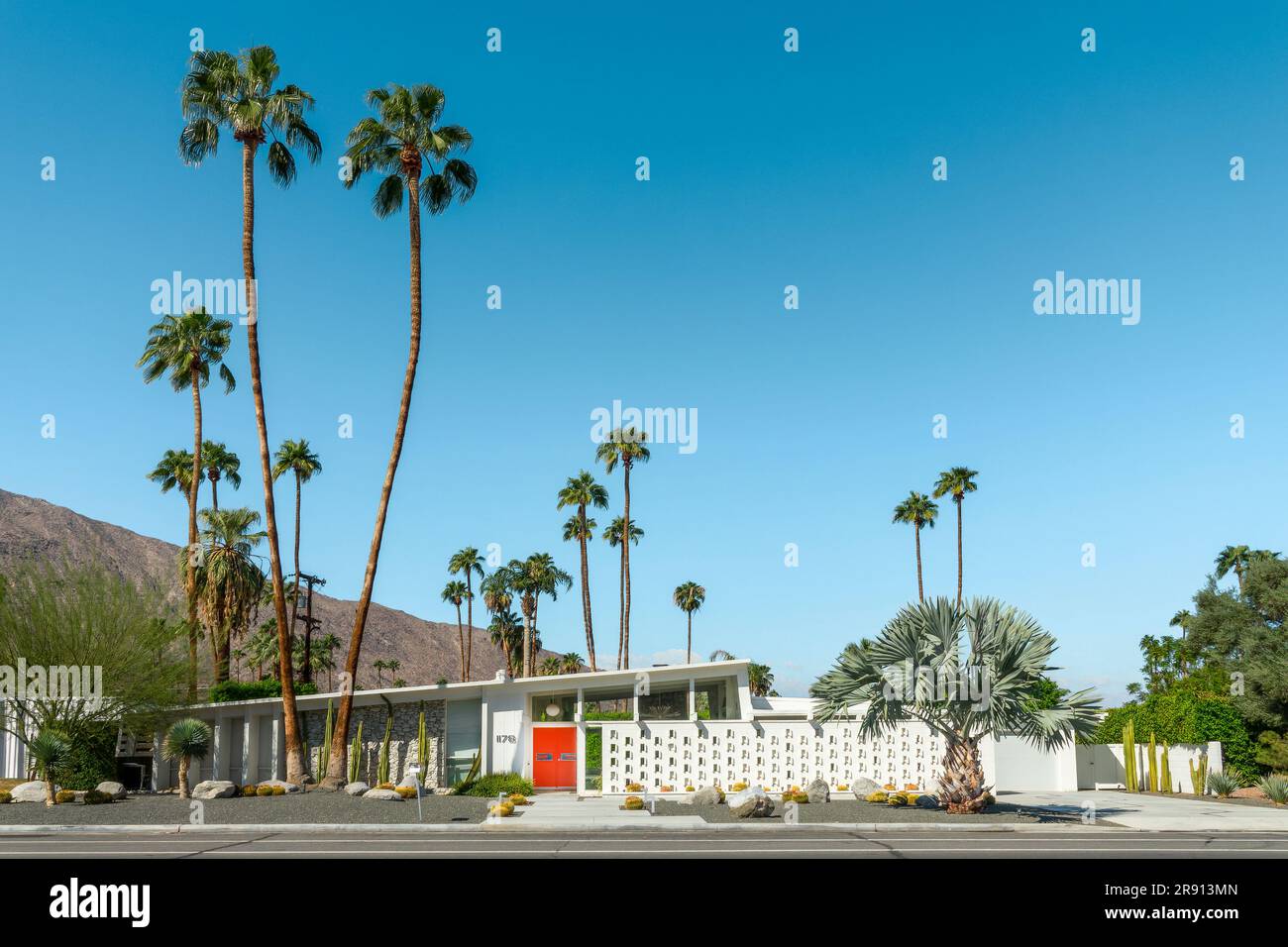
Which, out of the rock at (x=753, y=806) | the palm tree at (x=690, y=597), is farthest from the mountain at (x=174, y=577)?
the rock at (x=753, y=806)

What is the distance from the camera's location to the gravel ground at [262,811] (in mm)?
24484

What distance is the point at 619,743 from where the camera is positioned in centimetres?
3080

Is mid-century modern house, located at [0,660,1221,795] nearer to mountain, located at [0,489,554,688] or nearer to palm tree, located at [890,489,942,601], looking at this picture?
palm tree, located at [890,489,942,601]

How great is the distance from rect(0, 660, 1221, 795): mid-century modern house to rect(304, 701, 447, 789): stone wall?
0.05 metres

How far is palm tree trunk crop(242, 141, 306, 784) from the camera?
1293 inches

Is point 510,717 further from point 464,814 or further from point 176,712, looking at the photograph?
point 176,712

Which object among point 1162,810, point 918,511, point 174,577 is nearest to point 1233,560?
point 918,511

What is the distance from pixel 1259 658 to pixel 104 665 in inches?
1465

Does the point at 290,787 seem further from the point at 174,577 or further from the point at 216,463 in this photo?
the point at 174,577

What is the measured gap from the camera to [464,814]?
2533 cm

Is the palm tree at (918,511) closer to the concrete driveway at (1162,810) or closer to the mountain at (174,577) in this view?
the concrete driveway at (1162,810)

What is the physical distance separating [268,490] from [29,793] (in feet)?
35.9

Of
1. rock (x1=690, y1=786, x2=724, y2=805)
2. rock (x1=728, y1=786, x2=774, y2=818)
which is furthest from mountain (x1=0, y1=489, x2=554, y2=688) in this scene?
rock (x1=728, y1=786, x2=774, y2=818)
